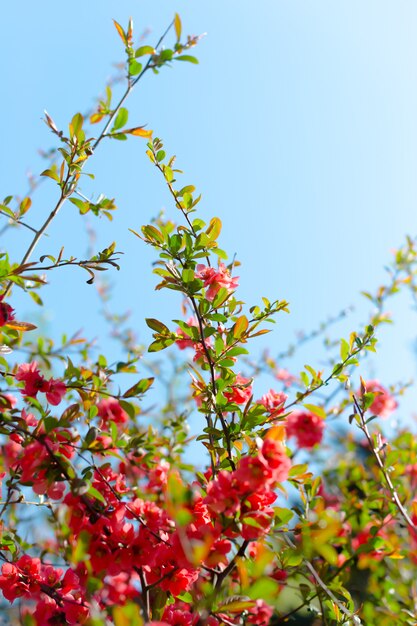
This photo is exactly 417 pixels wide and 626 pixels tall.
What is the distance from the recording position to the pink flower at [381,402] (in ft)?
7.75

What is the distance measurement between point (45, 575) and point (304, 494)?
68 cm

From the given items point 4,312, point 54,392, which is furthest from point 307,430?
point 4,312

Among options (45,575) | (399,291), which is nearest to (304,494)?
(45,575)

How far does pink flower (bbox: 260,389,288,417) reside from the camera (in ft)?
4.32

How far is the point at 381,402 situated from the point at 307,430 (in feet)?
1.99

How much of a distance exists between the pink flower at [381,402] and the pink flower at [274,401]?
3.35 ft

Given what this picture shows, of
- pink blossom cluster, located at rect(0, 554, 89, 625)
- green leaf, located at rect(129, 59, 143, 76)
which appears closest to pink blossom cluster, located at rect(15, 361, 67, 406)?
→ pink blossom cluster, located at rect(0, 554, 89, 625)

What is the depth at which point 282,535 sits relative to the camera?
1.12 m

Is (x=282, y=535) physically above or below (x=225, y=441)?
below

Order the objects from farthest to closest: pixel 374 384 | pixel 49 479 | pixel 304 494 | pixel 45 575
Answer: pixel 374 384
pixel 304 494
pixel 45 575
pixel 49 479

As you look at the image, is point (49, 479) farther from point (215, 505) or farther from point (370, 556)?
point (370, 556)

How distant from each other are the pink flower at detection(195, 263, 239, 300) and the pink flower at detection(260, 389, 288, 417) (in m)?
0.29

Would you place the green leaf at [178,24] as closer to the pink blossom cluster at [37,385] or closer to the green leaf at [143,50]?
the green leaf at [143,50]

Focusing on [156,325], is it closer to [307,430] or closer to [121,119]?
[121,119]
